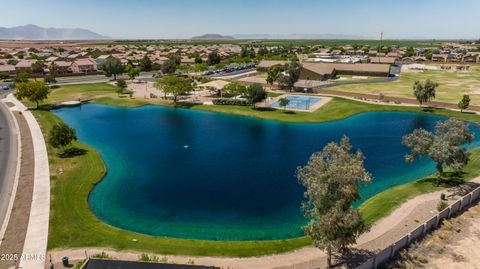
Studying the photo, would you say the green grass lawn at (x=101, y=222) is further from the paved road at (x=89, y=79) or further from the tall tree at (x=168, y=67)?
the tall tree at (x=168, y=67)

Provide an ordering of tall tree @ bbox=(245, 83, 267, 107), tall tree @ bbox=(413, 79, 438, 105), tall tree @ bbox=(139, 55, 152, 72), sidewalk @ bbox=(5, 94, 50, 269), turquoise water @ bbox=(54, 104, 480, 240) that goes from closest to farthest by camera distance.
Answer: sidewalk @ bbox=(5, 94, 50, 269) → turquoise water @ bbox=(54, 104, 480, 240) → tall tree @ bbox=(413, 79, 438, 105) → tall tree @ bbox=(245, 83, 267, 107) → tall tree @ bbox=(139, 55, 152, 72)

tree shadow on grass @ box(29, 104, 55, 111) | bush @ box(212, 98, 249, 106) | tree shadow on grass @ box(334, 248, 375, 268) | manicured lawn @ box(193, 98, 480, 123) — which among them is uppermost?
bush @ box(212, 98, 249, 106)

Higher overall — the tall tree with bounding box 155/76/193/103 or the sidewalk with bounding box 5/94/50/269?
the tall tree with bounding box 155/76/193/103

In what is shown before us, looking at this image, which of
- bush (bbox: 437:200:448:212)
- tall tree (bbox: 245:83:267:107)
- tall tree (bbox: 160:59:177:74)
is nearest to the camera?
bush (bbox: 437:200:448:212)

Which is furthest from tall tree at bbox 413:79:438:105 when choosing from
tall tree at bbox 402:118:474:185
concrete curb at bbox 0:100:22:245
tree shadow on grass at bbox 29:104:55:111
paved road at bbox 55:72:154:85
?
paved road at bbox 55:72:154:85

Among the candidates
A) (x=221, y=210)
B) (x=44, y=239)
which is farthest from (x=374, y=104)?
(x=44, y=239)

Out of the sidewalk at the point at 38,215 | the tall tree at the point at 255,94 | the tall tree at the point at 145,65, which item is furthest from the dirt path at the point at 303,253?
the tall tree at the point at 145,65

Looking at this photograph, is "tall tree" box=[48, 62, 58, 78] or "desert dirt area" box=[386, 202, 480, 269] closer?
"desert dirt area" box=[386, 202, 480, 269]

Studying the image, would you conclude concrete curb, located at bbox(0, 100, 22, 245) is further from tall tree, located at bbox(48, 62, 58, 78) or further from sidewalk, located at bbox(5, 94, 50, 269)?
tall tree, located at bbox(48, 62, 58, 78)
